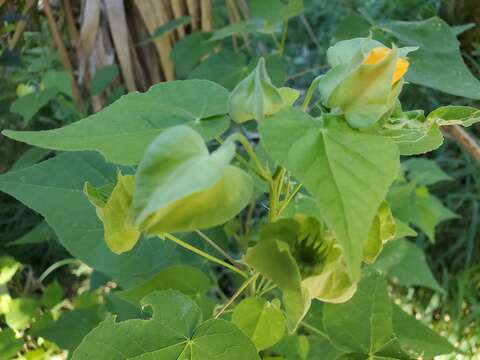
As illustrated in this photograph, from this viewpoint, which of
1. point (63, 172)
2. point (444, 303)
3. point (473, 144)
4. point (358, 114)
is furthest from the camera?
point (444, 303)

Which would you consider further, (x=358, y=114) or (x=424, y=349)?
(x=424, y=349)

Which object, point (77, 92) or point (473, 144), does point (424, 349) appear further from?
point (77, 92)

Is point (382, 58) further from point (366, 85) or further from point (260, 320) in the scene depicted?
point (260, 320)

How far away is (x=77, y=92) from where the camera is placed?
997mm

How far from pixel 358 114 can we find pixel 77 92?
773 millimetres

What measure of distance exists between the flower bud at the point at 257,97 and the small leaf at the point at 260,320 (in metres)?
0.19

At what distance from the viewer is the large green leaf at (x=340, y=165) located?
28cm

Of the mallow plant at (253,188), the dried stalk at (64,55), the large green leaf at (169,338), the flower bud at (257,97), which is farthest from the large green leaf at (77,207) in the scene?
the dried stalk at (64,55)

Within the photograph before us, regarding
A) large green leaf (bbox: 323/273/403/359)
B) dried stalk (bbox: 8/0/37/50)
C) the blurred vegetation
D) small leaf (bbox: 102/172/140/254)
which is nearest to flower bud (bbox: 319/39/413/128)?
small leaf (bbox: 102/172/140/254)

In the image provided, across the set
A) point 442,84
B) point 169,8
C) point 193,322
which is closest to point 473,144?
point 442,84

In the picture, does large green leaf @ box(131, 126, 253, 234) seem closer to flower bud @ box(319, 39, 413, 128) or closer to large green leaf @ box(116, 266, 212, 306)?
flower bud @ box(319, 39, 413, 128)

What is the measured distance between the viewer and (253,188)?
363 millimetres

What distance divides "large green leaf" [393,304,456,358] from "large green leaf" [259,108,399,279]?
1.32ft

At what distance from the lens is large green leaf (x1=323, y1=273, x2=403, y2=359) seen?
20.3 inches
